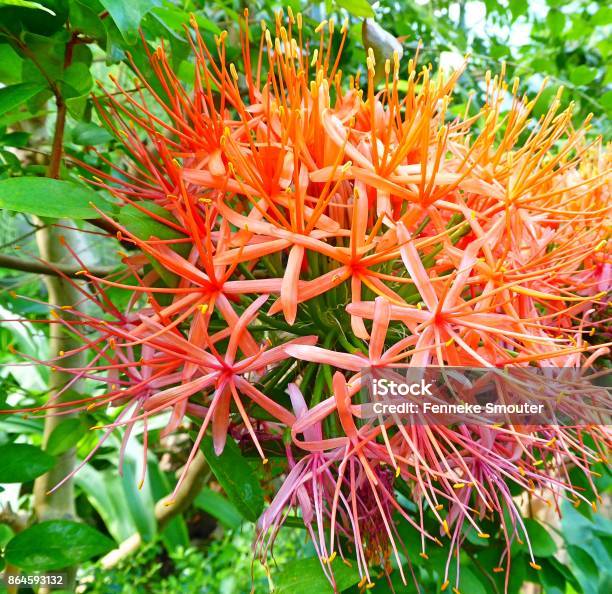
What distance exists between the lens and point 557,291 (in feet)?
1.81

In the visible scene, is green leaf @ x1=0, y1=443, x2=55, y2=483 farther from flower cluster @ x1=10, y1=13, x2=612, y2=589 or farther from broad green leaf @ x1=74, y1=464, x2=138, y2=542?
broad green leaf @ x1=74, y1=464, x2=138, y2=542

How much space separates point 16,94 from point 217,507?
1458 millimetres

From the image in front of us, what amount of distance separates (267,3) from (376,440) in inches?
23.1

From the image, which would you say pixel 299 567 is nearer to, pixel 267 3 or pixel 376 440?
pixel 376 440

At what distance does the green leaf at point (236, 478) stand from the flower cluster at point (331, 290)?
0.05 ft

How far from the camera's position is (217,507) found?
5.50ft

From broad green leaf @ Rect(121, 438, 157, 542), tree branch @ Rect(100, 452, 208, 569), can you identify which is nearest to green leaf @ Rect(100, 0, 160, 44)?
tree branch @ Rect(100, 452, 208, 569)

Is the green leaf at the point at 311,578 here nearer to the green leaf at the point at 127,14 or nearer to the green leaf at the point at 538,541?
the green leaf at the point at 538,541

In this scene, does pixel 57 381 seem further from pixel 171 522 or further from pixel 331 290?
pixel 171 522

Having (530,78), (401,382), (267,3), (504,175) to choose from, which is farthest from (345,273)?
(530,78)

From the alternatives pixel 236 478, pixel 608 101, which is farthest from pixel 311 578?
pixel 608 101

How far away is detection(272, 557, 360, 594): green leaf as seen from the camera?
433 millimetres

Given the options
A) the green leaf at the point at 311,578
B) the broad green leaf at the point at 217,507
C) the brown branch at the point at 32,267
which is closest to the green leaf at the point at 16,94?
the brown branch at the point at 32,267

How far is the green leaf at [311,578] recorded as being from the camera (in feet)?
1.42
